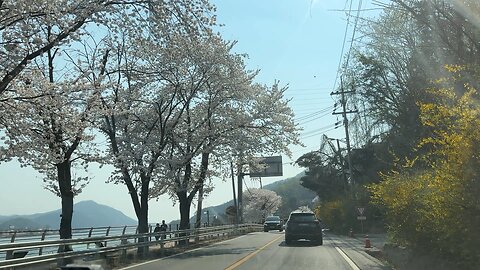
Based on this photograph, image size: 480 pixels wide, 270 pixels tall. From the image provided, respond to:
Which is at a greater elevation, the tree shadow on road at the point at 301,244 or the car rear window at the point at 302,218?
the car rear window at the point at 302,218

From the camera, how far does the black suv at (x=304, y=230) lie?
92.8ft

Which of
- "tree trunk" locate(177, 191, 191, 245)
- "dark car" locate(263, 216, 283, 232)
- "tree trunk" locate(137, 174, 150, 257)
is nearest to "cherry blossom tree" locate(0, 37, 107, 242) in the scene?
"tree trunk" locate(137, 174, 150, 257)

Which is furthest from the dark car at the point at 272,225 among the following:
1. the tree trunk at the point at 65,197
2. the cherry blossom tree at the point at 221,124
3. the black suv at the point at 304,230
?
the tree trunk at the point at 65,197

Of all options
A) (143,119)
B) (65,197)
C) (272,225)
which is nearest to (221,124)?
(143,119)

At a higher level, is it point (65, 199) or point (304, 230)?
point (65, 199)

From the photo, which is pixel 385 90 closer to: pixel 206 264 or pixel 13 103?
pixel 206 264

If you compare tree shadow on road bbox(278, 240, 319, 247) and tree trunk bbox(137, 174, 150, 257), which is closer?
tree shadow on road bbox(278, 240, 319, 247)

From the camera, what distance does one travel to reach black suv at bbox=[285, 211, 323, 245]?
28281mm

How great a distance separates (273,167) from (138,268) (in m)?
52.8

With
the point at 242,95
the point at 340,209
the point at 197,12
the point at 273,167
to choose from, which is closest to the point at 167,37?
the point at 197,12

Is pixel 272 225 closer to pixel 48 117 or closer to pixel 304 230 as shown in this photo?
pixel 304 230

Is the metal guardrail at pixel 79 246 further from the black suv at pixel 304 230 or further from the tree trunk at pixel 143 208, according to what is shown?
the black suv at pixel 304 230

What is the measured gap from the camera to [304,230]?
2839cm

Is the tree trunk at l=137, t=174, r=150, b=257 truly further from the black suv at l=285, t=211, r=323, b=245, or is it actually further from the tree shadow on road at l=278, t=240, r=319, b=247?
the black suv at l=285, t=211, r=323, b=245
